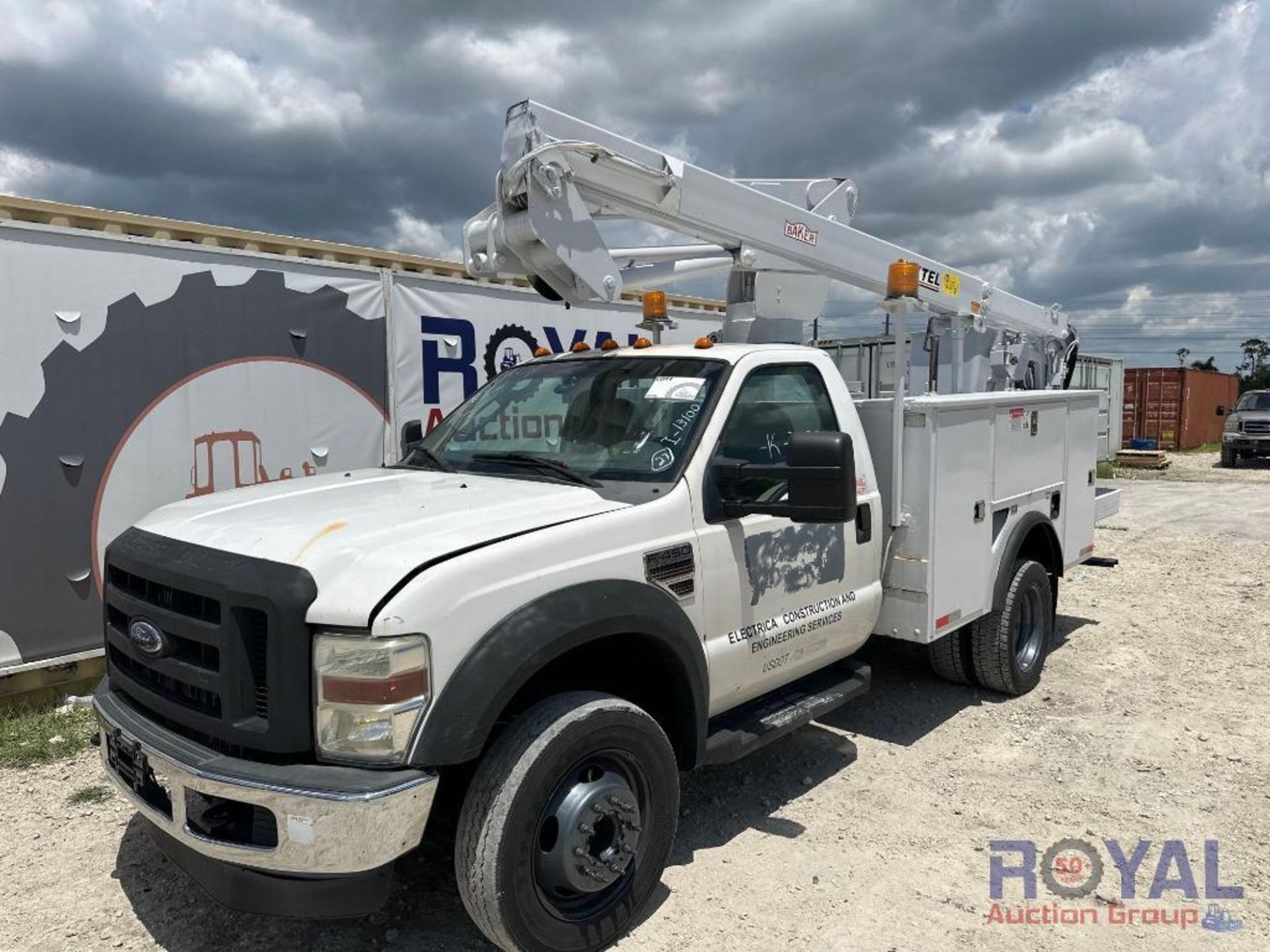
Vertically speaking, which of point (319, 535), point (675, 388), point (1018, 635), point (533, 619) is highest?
point (675, 388)

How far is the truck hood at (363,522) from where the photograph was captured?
8.03 feet

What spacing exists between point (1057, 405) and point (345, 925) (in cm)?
483

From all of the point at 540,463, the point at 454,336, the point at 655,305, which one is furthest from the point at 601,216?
the point at 454,336

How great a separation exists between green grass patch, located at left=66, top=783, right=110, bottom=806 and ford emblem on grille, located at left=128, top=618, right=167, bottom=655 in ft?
5.76

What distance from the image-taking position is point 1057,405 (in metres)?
5.61

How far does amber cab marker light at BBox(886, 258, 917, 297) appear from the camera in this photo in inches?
172

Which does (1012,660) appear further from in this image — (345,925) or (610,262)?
(345,925)

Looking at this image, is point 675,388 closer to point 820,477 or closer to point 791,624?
point 820,477

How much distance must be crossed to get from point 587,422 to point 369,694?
5.29 ft

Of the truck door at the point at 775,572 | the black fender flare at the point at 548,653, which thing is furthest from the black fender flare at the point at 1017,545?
the black fender flare at the point at 548,653

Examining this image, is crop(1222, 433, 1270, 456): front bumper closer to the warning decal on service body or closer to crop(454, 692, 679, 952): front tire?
the warning decal on service body

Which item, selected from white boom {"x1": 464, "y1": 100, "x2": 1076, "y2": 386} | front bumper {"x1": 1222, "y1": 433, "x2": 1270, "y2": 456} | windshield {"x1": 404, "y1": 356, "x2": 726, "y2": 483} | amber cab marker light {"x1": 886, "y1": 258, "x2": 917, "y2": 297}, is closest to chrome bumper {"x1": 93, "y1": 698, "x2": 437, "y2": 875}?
windshield {"x1": 404, "y1": 356, "x2": 726, "y2": 483}

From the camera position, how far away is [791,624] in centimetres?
365

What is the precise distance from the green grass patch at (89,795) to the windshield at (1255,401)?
2540 cm
